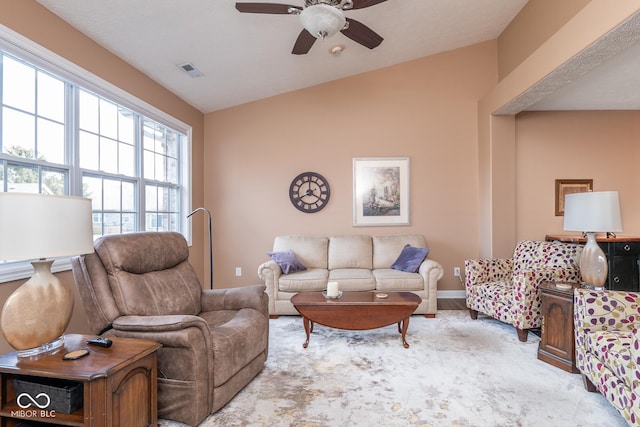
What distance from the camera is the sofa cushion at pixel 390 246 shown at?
167 inches

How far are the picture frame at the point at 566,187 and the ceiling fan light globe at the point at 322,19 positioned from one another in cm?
406

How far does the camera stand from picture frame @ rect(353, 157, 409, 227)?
4.61 meters

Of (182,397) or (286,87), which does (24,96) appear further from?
(286,87)

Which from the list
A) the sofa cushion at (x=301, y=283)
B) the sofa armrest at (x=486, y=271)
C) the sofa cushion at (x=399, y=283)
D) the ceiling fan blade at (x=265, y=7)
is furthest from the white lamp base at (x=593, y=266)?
the ceiling fan blade at (x=265, y=7)

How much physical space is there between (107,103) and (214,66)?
1.13 m

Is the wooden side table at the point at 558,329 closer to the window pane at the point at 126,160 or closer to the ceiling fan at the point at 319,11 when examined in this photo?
the ceiling fan at the point at 319,11

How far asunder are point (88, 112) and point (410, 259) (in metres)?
3.66

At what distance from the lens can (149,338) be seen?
1.79m

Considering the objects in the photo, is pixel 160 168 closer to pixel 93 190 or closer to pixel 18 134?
pixel 93 190

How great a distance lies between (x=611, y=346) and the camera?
6.08ft

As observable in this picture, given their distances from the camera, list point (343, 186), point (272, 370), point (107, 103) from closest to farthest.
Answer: point (272, 370) < point (107, 103) < point (343, 186)

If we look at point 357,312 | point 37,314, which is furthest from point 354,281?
point 37,314

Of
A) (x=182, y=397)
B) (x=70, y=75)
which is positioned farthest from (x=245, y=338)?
(x=70, y=75)

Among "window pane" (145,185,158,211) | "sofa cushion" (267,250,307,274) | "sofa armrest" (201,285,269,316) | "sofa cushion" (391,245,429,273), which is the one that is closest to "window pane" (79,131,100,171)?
"window pane" (145,185,158,211)
